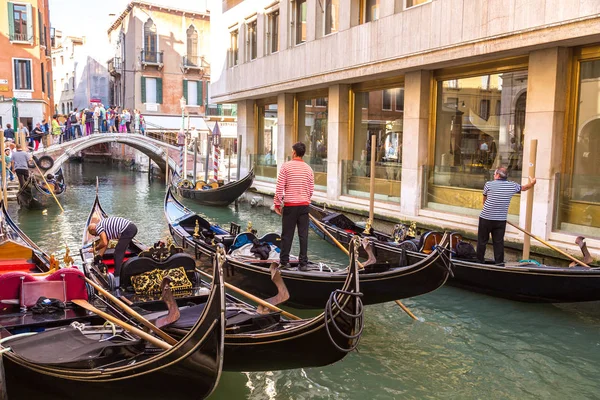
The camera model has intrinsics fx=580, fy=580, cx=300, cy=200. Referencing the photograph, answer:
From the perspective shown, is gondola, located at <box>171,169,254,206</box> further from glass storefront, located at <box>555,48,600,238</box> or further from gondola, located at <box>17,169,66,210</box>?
glass storefront, located at <box>555,48,600,238</box>

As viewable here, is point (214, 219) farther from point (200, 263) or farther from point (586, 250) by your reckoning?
point (586, 250)

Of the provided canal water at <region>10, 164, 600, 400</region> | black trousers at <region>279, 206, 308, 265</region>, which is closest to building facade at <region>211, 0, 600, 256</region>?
canal water at <region>10, 164, 600, 400</region>

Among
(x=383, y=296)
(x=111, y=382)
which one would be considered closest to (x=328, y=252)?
(x=383, y=296)

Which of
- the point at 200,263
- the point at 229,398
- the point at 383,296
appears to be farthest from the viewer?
the point at 200,263

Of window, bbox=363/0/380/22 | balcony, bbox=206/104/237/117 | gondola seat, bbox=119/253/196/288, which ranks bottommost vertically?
gondola seat, bbox=119/253/196/288

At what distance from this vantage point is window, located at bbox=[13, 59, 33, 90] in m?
18.1

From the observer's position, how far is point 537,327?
14.4ft

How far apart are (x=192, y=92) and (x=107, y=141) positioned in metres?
8.15

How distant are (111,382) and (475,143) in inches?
224

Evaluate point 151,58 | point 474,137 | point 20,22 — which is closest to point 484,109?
point 474,137

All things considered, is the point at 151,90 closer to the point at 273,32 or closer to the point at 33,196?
the point at 273,32

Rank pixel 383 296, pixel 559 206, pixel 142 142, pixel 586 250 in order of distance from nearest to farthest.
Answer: pixel 383 296 < pixel 586 250 < pixel 559 206 < pixel 142 142

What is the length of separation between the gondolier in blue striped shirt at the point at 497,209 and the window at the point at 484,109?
2.07 m

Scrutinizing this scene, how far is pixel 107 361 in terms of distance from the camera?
2.69m
